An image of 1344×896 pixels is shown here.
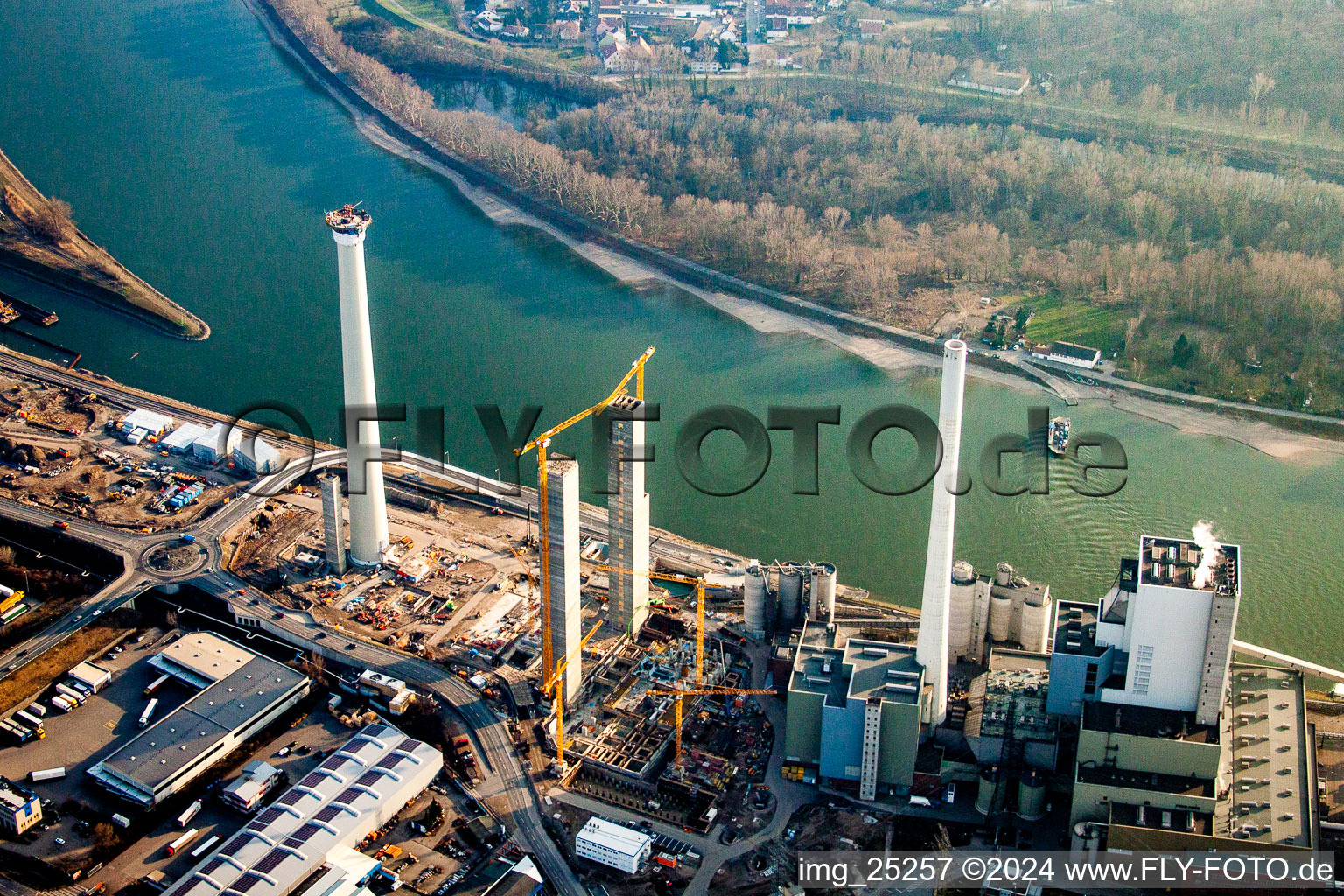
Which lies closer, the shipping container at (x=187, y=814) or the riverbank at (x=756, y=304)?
the shipping container at (x=187, y=814)

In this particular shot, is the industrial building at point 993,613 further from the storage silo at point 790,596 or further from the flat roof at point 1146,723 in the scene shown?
the flat roof at point 1146,723

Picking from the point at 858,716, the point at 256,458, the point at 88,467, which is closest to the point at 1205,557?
the point at 858,716

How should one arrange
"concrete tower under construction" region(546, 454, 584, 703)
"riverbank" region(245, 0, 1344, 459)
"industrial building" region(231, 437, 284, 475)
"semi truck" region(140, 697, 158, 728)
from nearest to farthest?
"concrete tower under construction" region(546, 454, 584, 703) < "semi truck" region(140, 697, 158, 728) < "industrial building" region(231, 437, 284, 475) < "riverbank" region(245, 0, 1344, 459)

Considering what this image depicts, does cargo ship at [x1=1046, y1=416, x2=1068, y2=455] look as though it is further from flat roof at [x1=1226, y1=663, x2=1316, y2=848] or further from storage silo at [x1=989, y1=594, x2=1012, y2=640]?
flat roof at [x1=1226, y1=663, x2=1316, y2=848]

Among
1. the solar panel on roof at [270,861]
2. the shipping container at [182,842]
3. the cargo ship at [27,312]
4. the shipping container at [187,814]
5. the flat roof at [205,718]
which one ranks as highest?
the cargo ship at [27,312]

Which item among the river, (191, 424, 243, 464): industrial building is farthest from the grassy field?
(191, 424, 243, 464): industrial building

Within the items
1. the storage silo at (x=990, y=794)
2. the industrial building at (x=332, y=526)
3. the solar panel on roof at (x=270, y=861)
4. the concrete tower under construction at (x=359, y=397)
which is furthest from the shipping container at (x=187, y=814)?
the storage silo at (x=990, y=794)

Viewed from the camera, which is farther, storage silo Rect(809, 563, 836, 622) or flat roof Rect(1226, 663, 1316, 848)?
storage silo Rect(809, 563, 836, 622)
